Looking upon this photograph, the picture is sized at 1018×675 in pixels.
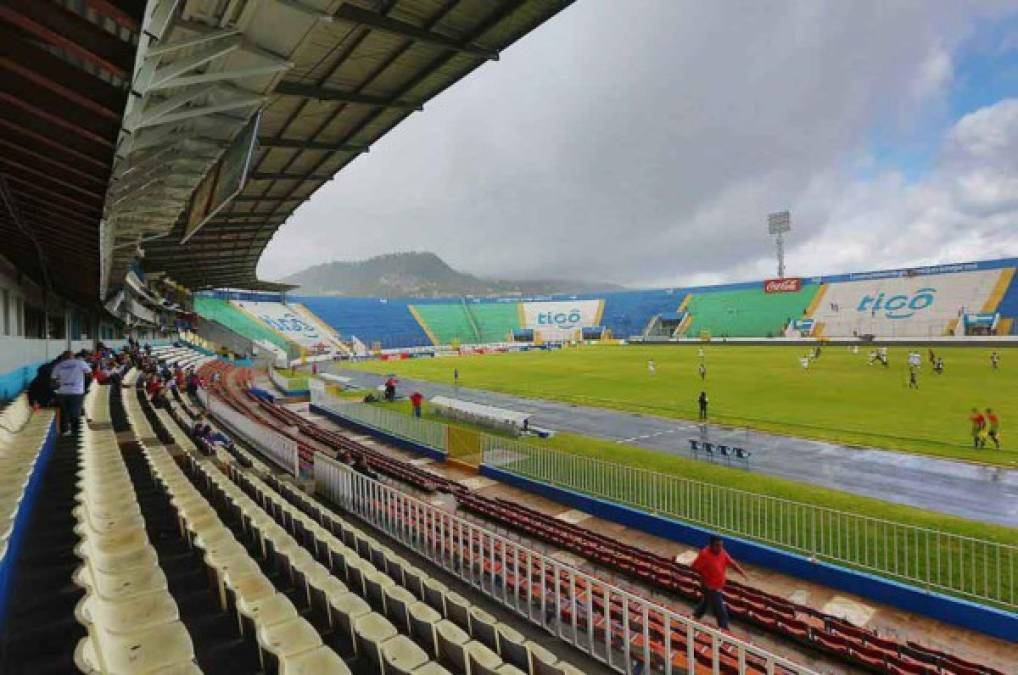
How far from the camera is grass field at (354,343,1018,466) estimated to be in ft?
61.1

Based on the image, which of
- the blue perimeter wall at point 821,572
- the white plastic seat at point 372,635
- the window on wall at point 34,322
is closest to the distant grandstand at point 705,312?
the window on wall at point 34,322

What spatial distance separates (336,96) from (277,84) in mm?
4203

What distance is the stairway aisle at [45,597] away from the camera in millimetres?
3688

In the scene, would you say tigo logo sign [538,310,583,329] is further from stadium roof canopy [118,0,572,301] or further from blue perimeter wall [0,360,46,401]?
blue perimeter wall [0,360,46,401]

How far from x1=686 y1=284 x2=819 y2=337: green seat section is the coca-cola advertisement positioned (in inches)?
27.8

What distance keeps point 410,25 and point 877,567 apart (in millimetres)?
11989

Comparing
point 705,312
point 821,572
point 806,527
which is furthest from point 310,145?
point 705,312

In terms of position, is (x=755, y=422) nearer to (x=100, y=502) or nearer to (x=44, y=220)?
(x=100, y=502)

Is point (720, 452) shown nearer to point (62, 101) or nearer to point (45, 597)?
point (45, 597)

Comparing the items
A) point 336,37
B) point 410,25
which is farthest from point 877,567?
point 336,37

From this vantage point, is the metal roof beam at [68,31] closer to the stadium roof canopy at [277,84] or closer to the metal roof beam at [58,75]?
the stadium roof canopy at [277,84]

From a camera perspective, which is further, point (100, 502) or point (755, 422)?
point (755, 422)

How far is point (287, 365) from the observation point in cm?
5103

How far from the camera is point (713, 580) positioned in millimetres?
6859
